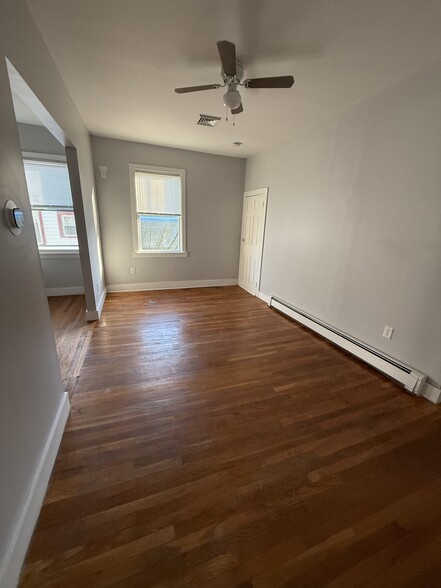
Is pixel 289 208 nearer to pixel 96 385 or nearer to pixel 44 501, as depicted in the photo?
pixel 96 385

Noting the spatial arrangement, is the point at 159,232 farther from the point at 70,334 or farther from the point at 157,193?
the point at 70,334

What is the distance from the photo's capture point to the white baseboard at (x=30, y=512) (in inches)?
34.0

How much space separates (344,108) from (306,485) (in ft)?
11.1

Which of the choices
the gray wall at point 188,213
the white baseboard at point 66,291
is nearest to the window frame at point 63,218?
the gray wall at point 188,213

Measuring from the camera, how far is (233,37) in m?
1.61

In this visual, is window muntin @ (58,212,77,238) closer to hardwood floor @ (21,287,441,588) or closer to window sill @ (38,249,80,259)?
window sill @ (38,249,80,259)

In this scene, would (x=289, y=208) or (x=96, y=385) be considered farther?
(x=289, y=208)

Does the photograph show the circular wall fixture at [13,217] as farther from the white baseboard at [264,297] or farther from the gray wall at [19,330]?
the white baseboard at [264,297]

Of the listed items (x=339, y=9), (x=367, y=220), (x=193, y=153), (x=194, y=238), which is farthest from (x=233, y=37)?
(x=194, y=238)

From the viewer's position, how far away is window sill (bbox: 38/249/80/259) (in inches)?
152

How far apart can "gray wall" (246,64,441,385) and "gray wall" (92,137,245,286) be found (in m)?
1.45

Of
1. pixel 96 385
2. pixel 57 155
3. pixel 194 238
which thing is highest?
pixel 57 155

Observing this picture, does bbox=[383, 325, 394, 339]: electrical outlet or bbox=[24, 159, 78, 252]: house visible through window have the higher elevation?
bbox=[24, 159, 78, 252]: house visible through window

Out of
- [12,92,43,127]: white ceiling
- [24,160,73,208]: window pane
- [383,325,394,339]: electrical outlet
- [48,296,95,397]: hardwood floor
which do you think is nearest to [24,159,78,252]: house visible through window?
[24,160,73,208]: window pane
